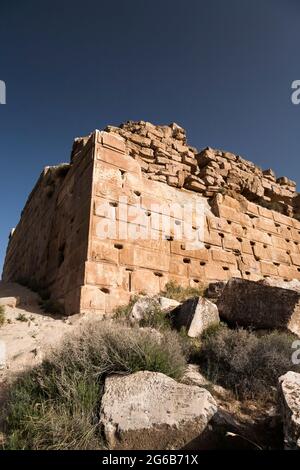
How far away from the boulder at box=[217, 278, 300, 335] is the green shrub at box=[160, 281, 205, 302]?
1.65 m

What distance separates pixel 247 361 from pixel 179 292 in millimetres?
3524

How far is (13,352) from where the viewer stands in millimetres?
4691

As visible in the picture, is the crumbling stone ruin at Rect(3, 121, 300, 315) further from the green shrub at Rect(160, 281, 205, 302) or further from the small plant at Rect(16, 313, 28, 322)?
the small plant at Rect(16, 313, 28, 322)

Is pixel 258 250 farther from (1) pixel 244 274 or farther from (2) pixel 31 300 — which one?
(2) pixel 31 300

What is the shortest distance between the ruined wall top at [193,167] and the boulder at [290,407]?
698 centimetres

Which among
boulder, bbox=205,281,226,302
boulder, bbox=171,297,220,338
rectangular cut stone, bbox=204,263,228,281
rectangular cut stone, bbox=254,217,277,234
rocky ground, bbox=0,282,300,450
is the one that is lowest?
rocky ground, bbox=0,282,300,450

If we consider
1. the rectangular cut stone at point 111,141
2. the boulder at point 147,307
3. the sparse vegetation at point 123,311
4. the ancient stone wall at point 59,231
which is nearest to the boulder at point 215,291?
the boulder at point 147,307

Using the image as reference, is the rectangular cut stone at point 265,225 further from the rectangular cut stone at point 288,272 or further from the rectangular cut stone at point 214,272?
the rectangular cut stone at point 214,272

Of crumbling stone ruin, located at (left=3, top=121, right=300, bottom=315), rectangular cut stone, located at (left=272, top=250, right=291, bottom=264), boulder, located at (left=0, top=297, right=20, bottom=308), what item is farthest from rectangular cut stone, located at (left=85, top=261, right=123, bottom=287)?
rectangular cut stone, located at (left=272, top=250, right=291, bottom=264)

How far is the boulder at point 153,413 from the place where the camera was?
2.64 meters

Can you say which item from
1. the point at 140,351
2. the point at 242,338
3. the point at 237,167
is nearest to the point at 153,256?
the point at 242,338

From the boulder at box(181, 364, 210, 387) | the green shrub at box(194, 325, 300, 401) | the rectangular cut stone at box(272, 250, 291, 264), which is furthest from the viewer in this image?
the rectangular cut stone at box(272, 250, 291, 264)

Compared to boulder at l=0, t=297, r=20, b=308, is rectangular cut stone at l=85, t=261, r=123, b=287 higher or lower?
higher

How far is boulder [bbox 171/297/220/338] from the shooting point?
496 centimetres
